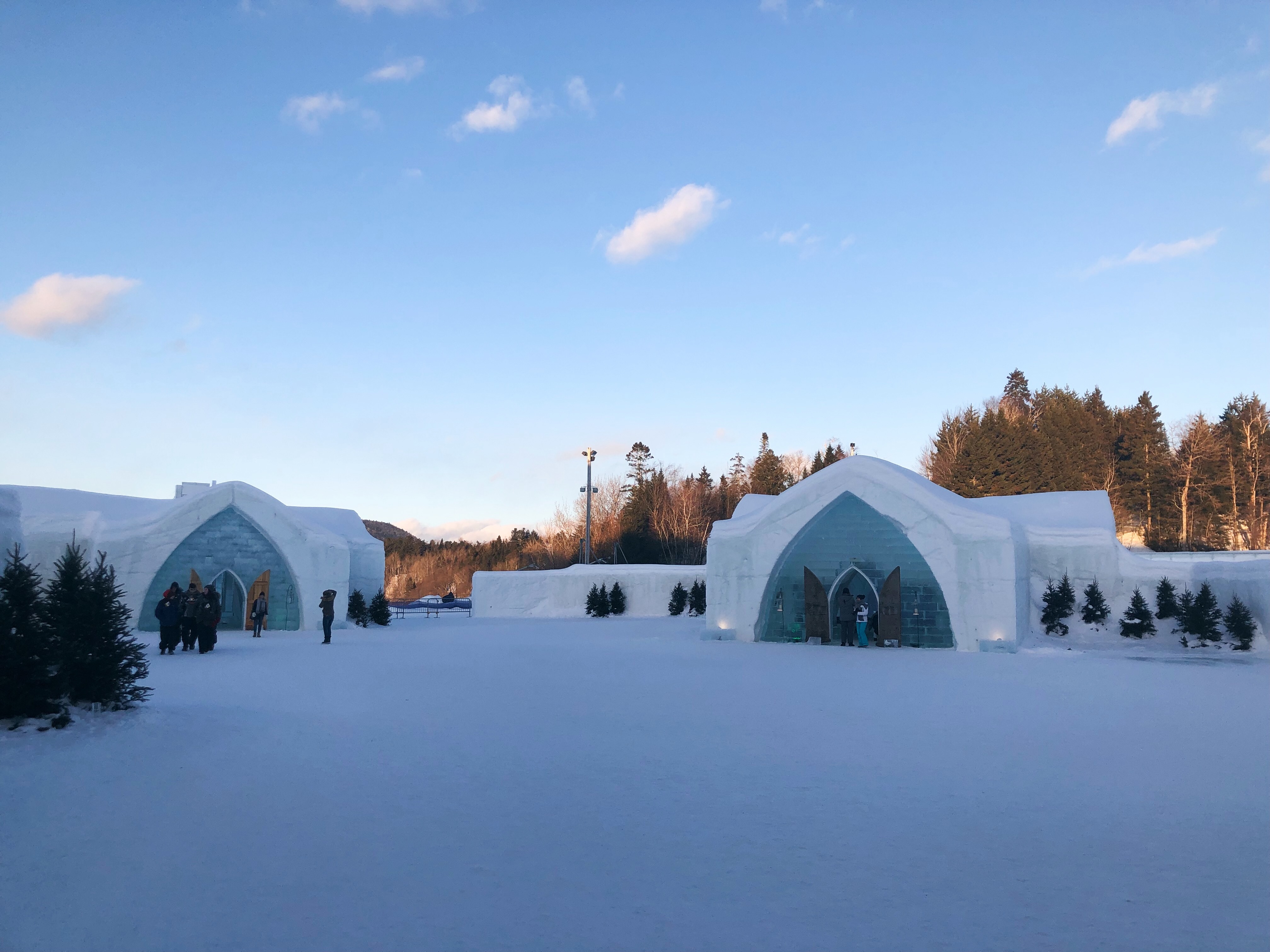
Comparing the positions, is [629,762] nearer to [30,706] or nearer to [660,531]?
[30,706]

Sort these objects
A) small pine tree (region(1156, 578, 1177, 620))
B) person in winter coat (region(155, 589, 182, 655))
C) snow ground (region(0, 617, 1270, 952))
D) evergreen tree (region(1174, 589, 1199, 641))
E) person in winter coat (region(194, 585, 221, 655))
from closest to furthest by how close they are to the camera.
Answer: snow ground (region(0, 617, 1270, 952))
person in winter coat (region(155, 589, 182, 655))
person in winter coat (region(194, 585, 221, 655))
evergreen tree (region(1174, 589, 1199, 641))
small pine tree (region(1156, 578, 1177, 620))

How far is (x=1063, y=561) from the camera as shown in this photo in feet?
71.4

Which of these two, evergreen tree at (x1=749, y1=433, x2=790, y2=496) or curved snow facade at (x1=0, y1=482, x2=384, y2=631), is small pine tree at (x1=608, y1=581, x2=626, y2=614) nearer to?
curved snow facade at (x1=0, y1=482, x2=384, y2=631)

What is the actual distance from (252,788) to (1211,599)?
21.0 m

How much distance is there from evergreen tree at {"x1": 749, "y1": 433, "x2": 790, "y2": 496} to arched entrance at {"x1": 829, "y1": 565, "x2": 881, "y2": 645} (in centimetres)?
3944

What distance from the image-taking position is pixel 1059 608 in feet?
69.6

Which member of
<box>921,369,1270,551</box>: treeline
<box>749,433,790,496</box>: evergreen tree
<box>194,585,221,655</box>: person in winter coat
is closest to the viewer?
<box>194,585,221,655</box>: person in winter coat

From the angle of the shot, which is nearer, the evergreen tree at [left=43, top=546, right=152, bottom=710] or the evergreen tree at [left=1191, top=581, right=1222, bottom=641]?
the evergreen tree at [left=43, top=546, right=152, bottom=710]

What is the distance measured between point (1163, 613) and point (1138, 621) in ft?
1.98

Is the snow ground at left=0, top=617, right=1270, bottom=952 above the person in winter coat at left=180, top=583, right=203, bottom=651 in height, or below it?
below

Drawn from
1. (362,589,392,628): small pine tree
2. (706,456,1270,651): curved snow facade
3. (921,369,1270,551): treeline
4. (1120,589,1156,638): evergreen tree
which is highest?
(921,369,1270,551): treeline

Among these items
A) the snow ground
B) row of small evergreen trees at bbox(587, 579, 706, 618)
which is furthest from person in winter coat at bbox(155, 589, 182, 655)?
row of small evergreen trees at bbox(587, 579, 706, 618)

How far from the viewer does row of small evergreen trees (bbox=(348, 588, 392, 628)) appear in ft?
90.8

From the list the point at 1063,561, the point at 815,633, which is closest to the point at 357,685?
the point at 815,633
